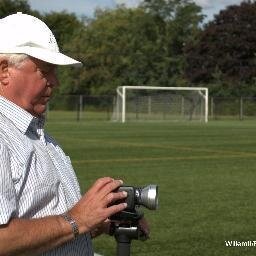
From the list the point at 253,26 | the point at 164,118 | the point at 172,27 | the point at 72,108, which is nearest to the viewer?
the point at 164,118

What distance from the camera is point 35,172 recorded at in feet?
9.93

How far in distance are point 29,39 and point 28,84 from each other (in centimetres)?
18

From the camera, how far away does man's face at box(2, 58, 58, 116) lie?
3.13 metres

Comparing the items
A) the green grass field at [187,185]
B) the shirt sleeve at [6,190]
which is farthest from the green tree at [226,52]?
the shirt sleeve at [6,190]

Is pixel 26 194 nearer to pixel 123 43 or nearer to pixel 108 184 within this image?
pixel 108 184

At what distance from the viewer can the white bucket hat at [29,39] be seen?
3113 millimetres

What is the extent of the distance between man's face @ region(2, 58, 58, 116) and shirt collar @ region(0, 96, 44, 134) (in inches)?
1.0

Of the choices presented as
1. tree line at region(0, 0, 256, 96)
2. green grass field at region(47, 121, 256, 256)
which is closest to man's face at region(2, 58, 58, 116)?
green grass field at region(47, 121, 256, 256)

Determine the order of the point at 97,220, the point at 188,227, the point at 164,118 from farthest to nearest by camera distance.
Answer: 1. the point at 164,118
2. the point at 188,227
3. the point at 97,220

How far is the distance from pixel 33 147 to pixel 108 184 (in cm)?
35

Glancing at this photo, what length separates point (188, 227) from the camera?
924 cm

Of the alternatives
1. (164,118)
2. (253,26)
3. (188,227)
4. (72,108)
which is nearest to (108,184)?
(188,227)

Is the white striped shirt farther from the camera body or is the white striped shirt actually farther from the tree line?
the tree line

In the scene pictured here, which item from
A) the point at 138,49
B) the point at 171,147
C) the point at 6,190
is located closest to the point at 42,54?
the point at 6,190
